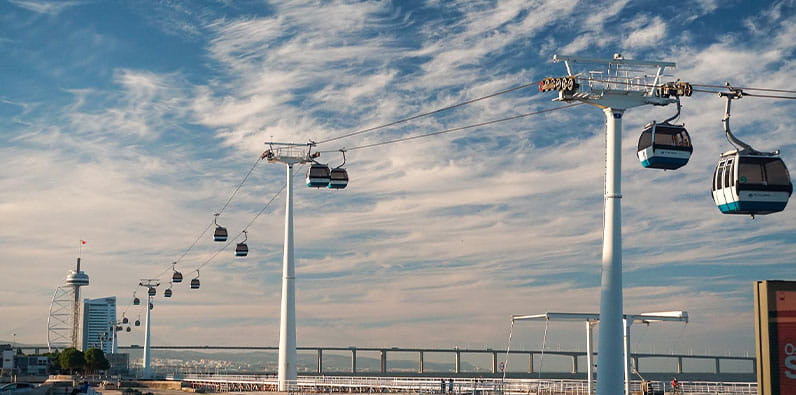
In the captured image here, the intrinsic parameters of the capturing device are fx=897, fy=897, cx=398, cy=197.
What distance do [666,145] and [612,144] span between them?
2.08 meters

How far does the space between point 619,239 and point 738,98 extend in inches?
264

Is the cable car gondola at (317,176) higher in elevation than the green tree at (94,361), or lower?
higher

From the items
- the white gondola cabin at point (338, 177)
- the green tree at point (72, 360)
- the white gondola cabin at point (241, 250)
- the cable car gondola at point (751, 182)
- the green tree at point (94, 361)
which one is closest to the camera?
the cable car gondola at point (751, 182)

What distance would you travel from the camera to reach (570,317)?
56.7m

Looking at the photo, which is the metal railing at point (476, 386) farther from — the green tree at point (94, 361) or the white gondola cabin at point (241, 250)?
the green tree at point (94, 361)

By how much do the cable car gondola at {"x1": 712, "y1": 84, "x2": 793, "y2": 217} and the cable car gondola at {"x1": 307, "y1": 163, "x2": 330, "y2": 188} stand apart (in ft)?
105

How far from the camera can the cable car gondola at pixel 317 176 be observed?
2402 inches

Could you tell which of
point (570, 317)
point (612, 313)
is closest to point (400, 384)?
point (570, 317)

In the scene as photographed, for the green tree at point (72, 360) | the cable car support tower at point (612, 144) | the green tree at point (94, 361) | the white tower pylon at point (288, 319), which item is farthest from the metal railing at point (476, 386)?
the green tree at point (94, 361)

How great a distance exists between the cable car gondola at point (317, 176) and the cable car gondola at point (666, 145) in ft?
96.9

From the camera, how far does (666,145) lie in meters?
34.8

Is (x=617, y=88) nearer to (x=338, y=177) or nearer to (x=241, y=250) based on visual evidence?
(x=338, y=177)

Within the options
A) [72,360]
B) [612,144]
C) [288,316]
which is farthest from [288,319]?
[72,360]

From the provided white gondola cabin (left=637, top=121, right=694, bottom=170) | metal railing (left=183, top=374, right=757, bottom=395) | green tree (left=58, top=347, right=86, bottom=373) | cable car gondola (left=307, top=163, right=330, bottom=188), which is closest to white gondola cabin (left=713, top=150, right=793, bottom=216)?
white gondola cabin (left=637, top=121, right=694, bottom=170)
